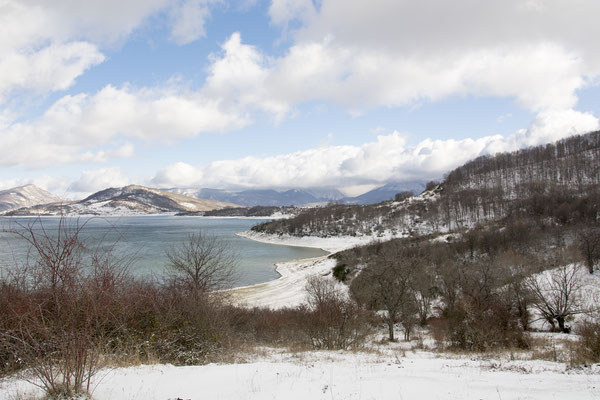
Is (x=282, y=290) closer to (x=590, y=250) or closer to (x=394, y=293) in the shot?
(x=394, y=293)

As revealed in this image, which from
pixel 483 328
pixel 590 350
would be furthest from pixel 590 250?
pixel 590 350

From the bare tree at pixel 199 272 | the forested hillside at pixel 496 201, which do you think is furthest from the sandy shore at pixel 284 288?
the forested hillside at pixel 496 201

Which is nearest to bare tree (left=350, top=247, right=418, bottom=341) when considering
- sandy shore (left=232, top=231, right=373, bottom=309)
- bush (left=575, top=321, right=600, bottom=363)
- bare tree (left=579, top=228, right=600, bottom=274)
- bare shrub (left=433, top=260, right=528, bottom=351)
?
bare shrub (left=433, top=260, right=528, bottom=351)

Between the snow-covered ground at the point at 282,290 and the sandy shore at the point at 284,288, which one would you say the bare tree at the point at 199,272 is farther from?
the sandy shore at the point at 284,288

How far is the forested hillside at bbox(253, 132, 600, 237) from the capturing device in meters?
91.2

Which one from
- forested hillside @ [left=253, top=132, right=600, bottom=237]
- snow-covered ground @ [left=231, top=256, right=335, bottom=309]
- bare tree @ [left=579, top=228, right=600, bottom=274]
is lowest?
snow-covered ground @ [left=231, top=256, right=335, bottom=309]

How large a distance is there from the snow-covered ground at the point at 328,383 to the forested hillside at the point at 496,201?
82879mm

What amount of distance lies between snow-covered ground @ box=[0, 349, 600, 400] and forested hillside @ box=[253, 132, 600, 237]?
82879 millimetres

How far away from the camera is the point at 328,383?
806 centimetres

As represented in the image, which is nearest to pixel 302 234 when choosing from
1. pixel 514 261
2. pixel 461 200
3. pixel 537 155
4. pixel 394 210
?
pixel 394 210

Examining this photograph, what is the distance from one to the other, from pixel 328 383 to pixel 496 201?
126992mm

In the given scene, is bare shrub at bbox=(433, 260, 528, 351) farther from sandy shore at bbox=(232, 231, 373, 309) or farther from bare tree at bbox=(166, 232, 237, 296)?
sandy shore at bbox=(232, 231, 373, 309)

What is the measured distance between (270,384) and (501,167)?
196m

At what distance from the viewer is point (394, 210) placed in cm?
14162
